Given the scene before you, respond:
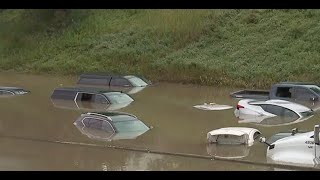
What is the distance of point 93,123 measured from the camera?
18.7 m

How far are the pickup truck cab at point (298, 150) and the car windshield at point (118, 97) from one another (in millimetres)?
12374

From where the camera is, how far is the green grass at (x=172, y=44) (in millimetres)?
34469

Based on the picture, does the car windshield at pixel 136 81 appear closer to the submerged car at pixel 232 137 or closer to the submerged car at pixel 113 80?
the submerged car at pixel 113 80

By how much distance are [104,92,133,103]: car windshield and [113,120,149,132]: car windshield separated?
22.7 feet

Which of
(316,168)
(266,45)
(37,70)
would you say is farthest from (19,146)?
(37,70)

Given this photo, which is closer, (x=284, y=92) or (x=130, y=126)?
(x=130, y=126)

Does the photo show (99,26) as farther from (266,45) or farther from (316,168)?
(316,168)

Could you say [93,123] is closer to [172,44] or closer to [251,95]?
[251,95]

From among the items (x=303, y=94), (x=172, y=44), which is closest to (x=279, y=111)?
(x=303, y=94)

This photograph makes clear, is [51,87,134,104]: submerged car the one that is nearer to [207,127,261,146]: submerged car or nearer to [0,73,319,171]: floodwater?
[0,73,319,171]: floodwater

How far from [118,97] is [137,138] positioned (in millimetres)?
8749

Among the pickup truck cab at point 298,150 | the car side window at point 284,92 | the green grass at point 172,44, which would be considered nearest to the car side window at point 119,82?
the green grass at point 172,44

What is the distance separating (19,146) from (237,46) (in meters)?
24.7

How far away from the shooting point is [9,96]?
A: 90.5 feet
